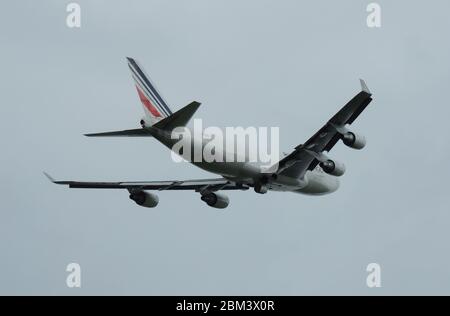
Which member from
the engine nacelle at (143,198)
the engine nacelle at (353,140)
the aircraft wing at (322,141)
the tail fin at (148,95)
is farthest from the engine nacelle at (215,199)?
the engine nacelle at (353,140)

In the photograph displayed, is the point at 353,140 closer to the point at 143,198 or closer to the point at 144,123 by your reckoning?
the point at 144,123

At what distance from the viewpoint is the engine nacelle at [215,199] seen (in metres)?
57.2

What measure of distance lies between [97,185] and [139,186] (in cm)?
244

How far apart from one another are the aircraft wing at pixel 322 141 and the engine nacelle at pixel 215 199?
492 cm

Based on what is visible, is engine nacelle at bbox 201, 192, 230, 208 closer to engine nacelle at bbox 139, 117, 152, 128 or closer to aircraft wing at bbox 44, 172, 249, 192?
aircraft wing at bbox 44, 172, 249, 192

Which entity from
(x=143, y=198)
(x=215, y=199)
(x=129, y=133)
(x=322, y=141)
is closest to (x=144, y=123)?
(x=129, y=133)

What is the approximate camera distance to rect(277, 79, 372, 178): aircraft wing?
48.3m

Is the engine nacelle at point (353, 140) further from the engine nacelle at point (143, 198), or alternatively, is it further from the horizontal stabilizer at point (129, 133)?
the engine nacelle at point (143, 198)

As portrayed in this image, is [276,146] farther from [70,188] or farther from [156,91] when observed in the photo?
[70,188]

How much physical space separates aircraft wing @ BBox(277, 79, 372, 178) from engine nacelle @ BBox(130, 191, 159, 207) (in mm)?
8375
